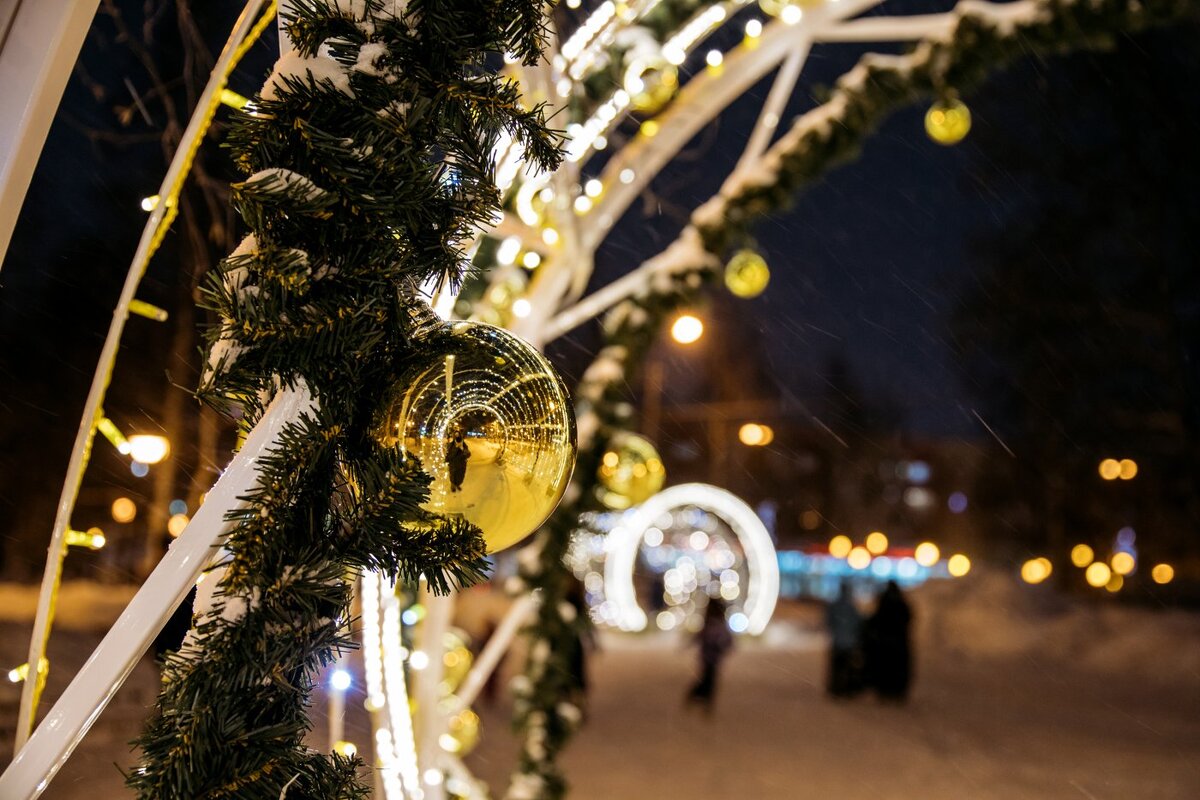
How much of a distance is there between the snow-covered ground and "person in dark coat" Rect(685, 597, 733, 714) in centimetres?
21

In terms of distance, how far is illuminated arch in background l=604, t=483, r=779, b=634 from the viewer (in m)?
18.5

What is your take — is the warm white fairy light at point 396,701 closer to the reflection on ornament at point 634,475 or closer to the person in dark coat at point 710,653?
the reflection on ornament at point 634,475

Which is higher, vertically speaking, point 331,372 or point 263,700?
point 331,372

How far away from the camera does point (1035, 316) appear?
821 inches

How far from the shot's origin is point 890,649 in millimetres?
12727

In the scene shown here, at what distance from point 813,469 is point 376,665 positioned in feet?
157

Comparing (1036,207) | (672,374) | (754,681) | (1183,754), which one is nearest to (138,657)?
(1183,754)

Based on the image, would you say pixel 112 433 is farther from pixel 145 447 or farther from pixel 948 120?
pixel 948 120

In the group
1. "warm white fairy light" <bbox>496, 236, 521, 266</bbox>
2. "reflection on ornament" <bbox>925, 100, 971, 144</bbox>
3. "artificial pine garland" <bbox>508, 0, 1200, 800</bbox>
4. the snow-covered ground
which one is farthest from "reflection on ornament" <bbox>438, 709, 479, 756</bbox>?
"reflection on ornament" <bbox>925, 100, 971, 144</bbox>

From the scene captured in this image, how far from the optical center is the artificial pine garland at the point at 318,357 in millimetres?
1399

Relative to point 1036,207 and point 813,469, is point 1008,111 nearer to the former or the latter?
point 1036,207

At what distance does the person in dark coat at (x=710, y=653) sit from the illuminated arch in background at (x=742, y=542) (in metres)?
5.25

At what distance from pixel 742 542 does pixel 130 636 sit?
1808 cm

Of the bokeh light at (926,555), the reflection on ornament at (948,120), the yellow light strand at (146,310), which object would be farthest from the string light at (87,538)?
the bokeh light at (926,555)
